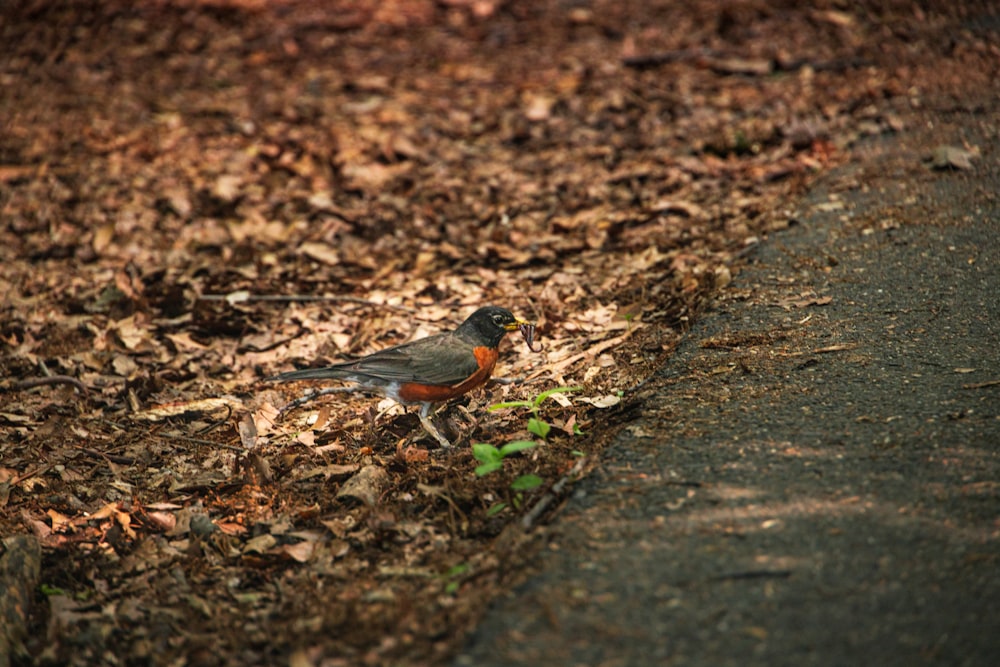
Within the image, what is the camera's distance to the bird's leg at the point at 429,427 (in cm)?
434

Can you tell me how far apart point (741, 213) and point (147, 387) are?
4.19 metres

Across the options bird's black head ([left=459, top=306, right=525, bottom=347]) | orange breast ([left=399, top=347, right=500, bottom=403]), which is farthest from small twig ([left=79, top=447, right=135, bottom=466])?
bird's black head ([left=459, top=306, right=525, bottom=347])

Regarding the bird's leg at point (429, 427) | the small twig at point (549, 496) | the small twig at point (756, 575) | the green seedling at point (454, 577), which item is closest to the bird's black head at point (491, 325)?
the bird's leg at point (429, 427)

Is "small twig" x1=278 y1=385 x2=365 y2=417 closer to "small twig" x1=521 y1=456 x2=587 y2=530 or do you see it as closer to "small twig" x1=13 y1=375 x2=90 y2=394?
"small twig" x1=13 y1=375 x2=90 y2=394

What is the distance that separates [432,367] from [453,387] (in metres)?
0.16

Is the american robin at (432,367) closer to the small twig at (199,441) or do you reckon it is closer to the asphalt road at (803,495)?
the small twig at (199,441)

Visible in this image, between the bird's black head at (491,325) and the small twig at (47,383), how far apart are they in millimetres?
2394

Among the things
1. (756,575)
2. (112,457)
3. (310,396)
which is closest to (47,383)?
(112,457)

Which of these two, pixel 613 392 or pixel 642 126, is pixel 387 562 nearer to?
pixel 613 392

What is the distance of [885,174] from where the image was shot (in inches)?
247

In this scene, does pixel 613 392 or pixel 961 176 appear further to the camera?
pixel 961 176

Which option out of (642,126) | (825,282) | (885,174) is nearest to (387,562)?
(825,282)

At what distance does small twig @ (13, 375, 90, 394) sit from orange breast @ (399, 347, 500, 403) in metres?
2.10

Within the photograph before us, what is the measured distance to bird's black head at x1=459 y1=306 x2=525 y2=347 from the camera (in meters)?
4.82
